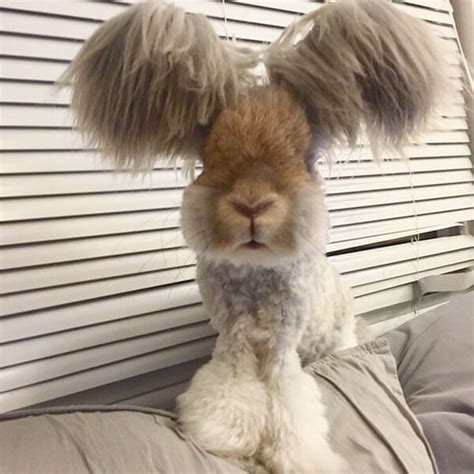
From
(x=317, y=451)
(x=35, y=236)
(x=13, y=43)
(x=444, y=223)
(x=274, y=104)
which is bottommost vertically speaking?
(x=317, y=451)

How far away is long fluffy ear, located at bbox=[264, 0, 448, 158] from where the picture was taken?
2.39 ft

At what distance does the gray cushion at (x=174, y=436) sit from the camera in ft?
2.22

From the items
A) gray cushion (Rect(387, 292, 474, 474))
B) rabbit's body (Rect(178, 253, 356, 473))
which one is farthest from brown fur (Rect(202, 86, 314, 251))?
gray cushion (Rect(387, 292, 474, 474))

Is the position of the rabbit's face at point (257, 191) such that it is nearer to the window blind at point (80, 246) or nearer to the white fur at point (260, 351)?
the white fur at point (260, 351)

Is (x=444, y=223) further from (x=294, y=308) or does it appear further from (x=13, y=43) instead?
(x=13, y=43)

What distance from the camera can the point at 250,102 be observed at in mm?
733

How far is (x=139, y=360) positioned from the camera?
3.51ft

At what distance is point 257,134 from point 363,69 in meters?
0.15

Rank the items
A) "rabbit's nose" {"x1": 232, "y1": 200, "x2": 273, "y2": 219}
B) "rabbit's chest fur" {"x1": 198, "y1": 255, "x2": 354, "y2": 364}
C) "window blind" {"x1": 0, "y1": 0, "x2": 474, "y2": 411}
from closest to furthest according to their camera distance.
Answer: "rabbit's nose" {"x1": 232, "y1": 200, "x2": 273, "y2": 219} → "rabbit's chest fur" {"x1": 198, "y1": 255, "x2": 354, "y2": 364} → "window blind" {"x1": 0, "y1": 0, "x2": 474, "y2": 411}

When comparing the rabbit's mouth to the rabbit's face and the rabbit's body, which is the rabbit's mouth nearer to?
the rabbit's face

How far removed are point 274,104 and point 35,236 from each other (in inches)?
16.9

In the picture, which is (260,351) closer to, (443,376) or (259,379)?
(259,379)

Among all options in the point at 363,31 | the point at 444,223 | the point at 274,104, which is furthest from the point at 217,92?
the point at 444,223

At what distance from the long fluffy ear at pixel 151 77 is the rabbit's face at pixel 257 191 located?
0.04m
